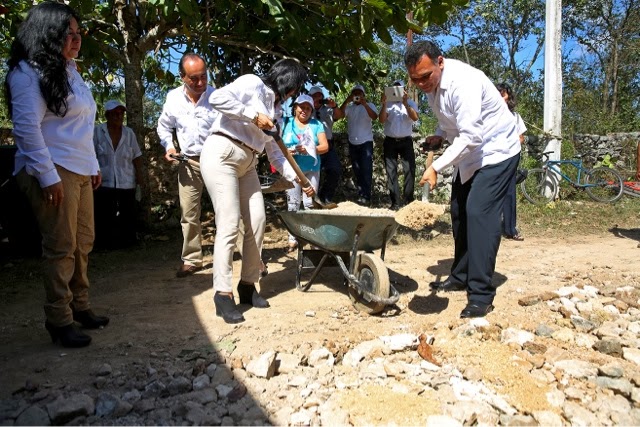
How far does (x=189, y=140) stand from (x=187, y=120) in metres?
0.18

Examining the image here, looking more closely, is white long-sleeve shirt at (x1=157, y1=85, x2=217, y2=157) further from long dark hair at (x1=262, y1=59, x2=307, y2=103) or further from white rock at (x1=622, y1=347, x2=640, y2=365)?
white rock at (x1=622, y1=347, x2=640, y2=365)

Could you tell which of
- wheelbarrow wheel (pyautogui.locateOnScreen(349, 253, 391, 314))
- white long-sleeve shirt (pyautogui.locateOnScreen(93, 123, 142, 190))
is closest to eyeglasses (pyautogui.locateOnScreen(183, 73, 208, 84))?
white long-sleeve shirt (pyautogui.locateOnScreen(93, 123, 142, 190))

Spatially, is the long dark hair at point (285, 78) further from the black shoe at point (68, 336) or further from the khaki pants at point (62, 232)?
the black shoe at point (68, 336)

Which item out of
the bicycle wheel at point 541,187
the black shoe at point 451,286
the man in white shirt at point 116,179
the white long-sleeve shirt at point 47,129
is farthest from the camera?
the bicycle wheel at point 541,187

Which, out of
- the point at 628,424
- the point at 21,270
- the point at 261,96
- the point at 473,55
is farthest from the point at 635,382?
the point at 473,55

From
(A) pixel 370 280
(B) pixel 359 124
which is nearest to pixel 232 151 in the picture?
(A) pixel 370 280

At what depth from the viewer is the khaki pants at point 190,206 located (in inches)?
193

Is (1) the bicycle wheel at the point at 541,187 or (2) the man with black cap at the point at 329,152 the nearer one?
(2) the man with black cap at the point at 329,152

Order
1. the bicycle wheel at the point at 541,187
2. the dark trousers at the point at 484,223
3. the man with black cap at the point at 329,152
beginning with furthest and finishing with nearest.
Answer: the bicycle wheel at the point at 541,187
the man with black cap at the point at 329,152
the dark trousers at the point at 484,223

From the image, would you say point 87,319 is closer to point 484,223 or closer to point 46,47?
point 46,47

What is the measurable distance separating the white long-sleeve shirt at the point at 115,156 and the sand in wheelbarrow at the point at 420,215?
3.38 meters

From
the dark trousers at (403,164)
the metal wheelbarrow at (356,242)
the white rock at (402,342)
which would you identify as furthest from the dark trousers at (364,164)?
the white rock at (402,342)

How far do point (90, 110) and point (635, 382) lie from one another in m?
3.10

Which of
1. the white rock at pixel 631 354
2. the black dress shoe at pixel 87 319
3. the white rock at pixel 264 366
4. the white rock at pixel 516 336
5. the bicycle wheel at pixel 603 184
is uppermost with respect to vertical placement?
the bicycle wheel at pixel 603 184
